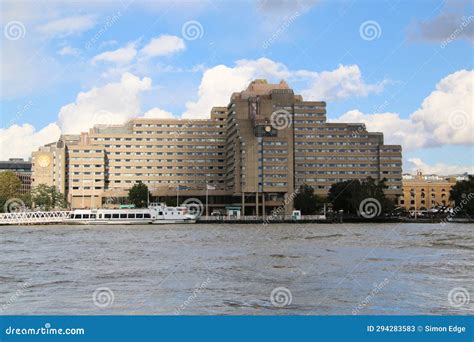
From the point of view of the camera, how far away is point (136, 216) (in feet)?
358

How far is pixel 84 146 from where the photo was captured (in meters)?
149

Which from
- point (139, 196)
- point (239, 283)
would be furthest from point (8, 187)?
point (239, 283)

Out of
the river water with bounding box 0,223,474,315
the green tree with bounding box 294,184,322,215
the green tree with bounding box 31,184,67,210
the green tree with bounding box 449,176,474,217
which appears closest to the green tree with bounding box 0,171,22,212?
the green tree with bounding box 31,184,67,210

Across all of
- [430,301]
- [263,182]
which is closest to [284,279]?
[430,301]

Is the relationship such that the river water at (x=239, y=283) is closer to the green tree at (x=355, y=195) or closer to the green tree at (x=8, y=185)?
the green tree at (x=355, y=195)

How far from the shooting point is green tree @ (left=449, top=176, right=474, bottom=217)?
4697 inches

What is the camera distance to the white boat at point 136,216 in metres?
108

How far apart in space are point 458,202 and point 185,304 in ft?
378

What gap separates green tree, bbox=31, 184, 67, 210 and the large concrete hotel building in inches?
313

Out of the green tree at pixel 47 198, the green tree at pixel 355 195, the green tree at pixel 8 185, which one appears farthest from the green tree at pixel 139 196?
the green tree at pixel 355 195

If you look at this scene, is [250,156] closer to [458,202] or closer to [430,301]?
[458,202]

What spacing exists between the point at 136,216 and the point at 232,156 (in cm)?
3741

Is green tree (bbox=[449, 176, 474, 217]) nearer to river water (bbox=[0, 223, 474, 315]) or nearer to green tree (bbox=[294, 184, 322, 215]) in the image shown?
green tree (bbox=[294, 184, 322, 215])
